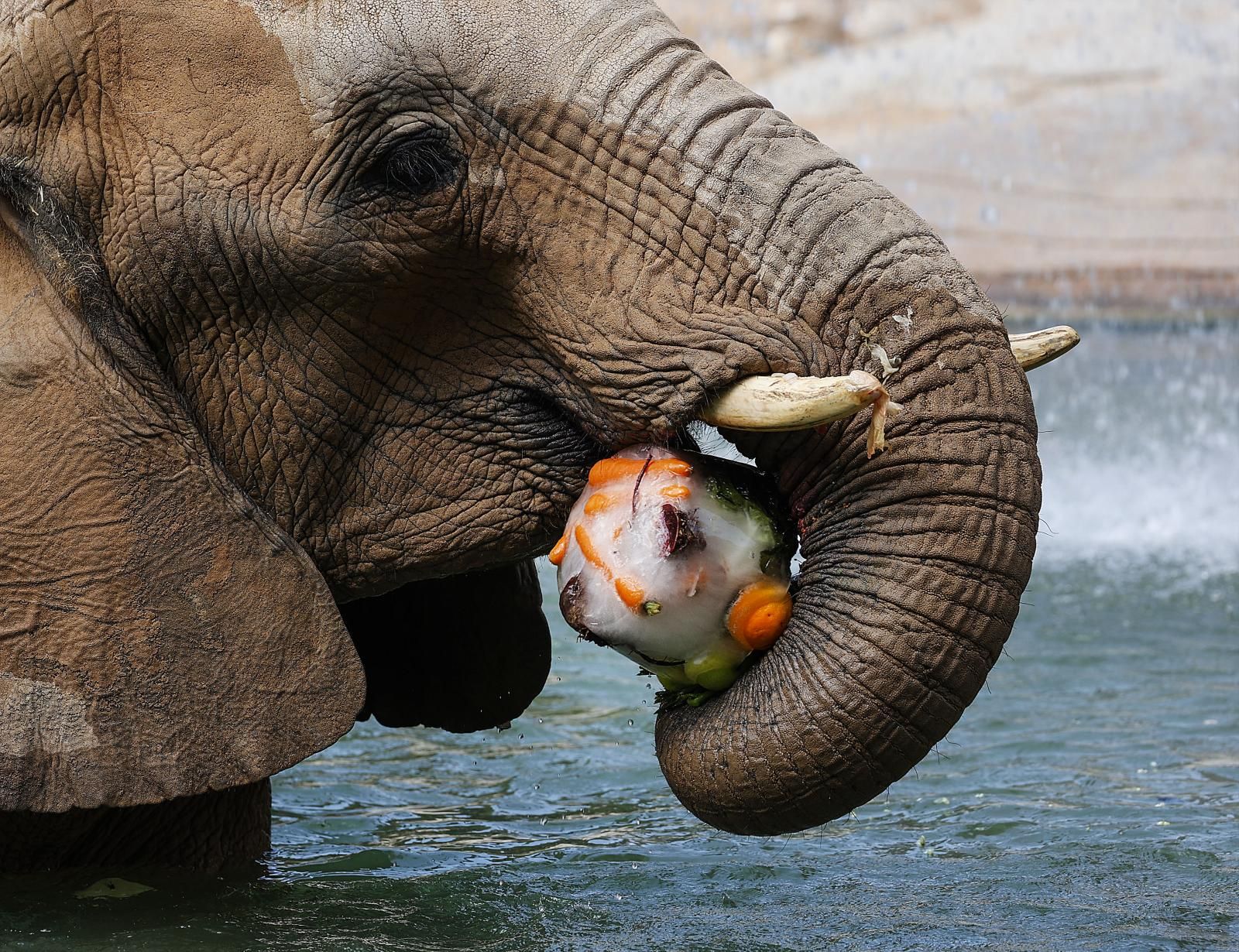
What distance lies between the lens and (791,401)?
2.97 metres

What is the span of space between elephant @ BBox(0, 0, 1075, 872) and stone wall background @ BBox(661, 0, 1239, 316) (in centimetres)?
1328

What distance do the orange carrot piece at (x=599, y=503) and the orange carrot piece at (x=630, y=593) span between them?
0.15 metres

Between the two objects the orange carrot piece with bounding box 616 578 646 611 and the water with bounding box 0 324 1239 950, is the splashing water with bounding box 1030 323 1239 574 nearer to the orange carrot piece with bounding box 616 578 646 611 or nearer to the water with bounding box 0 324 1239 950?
the water with bounding box 0 324 1239 950

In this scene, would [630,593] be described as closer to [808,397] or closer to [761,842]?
[808,397]

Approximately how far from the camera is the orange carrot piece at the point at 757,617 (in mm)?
3188

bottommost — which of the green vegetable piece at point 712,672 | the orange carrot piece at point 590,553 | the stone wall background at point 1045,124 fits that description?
the green vegetable piece at point 712,672

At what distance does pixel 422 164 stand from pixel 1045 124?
15.5 metres

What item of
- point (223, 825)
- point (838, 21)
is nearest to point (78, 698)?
point (223, 825)

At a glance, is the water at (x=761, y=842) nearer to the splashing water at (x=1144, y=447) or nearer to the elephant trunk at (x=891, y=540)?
the elephant trunk at (x=891, y=540)

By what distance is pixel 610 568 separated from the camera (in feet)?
10.5

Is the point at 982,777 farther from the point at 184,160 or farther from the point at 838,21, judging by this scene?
the point at 838,21

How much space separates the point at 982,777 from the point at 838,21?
56.5ft

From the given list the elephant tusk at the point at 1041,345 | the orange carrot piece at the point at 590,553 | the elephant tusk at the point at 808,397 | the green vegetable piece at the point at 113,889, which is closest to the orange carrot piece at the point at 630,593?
the orange carrot piece at the point at 590,553

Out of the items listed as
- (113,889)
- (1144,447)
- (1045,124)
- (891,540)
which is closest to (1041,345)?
(891,540)
